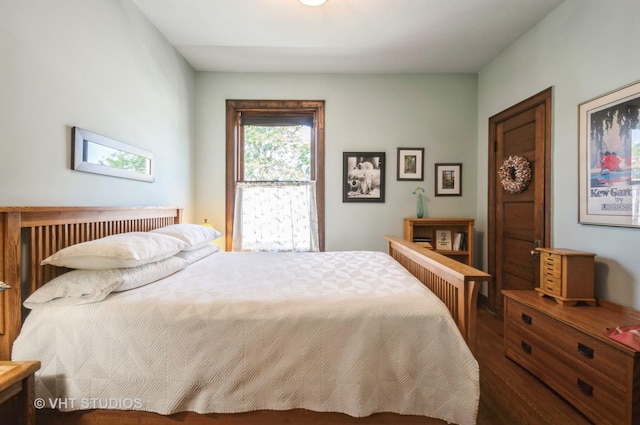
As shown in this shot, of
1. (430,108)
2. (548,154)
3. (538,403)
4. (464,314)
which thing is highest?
(430,108)

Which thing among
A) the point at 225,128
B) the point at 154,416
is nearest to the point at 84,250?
the point at 154,416

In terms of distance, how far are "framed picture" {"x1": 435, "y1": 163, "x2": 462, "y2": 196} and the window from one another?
55.5 inches

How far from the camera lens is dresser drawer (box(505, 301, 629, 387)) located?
1299 millimetres

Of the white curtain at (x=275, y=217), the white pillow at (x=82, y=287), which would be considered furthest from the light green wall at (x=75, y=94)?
the white curtain at (x=275, y=217)

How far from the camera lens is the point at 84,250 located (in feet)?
4.10

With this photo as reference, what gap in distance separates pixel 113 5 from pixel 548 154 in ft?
11.5

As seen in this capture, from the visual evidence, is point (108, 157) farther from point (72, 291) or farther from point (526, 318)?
point (526, 318)

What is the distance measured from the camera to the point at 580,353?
1477 mm

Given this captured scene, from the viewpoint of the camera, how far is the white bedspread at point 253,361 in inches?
43.4

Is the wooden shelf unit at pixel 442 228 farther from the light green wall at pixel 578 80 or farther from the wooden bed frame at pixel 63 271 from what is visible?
the wooden bed frame at pixel 63 271

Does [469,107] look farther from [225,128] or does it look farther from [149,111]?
[149,111]

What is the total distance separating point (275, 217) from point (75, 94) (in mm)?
2001

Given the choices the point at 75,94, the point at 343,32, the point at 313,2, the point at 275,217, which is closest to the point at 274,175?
the point at 275,217

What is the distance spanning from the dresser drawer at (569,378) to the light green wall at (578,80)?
57 centimetres
